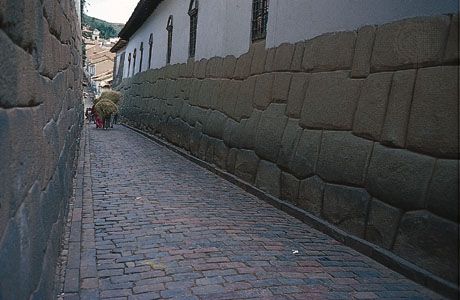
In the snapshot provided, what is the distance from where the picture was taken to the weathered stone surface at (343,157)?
462cm

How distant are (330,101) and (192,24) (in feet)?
26.3

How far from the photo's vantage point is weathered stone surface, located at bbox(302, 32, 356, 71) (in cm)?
505

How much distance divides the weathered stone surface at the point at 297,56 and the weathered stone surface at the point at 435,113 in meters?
2.34

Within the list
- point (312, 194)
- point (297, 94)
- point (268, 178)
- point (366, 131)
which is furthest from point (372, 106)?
point (268, 178)

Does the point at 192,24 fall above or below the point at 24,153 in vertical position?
above

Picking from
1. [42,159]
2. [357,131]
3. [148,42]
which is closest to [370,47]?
[357,131]

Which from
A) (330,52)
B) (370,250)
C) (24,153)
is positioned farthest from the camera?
(330,52)

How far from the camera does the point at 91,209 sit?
5727 millimetres

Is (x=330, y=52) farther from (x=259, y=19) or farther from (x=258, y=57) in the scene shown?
(x=259, y=19)

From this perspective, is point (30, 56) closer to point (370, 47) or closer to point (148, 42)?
point (370, 47)

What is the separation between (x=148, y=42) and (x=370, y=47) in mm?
15907

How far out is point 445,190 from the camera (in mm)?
3469

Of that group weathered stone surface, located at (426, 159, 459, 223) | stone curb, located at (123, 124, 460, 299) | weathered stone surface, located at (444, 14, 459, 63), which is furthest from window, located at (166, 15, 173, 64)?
weathered stone surface, located at (426, 159, 459, 223)

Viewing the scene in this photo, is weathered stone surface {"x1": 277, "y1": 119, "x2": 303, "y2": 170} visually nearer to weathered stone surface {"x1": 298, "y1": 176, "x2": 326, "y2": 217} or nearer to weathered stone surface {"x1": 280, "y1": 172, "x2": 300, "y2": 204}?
weathered stone surface {"x1": 280, "y1": 172, "x2": 300, "y2": 204}
